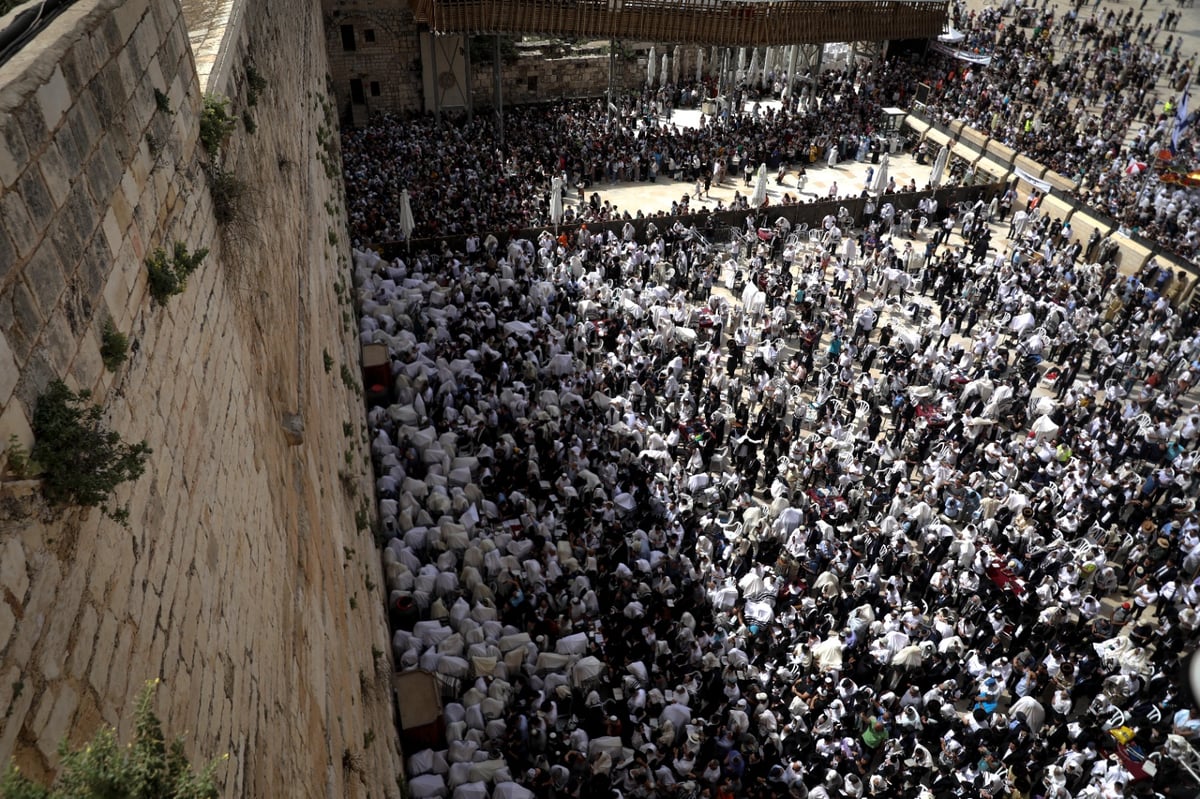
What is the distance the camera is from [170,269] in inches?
184

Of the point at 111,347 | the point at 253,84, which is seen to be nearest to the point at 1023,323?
the point at 253,84

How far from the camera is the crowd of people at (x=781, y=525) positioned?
11.2 m

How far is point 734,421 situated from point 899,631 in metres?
6.01

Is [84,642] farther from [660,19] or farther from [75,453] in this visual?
[660,19]

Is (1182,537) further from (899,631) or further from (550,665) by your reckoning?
(550,665)

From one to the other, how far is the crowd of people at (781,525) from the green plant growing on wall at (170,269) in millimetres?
7591

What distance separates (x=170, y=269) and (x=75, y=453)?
1.89m

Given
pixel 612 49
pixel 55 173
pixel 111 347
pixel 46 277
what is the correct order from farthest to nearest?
pixel 612 49 < pixel 111 347 < pixel 55 173 < pixel 46 277

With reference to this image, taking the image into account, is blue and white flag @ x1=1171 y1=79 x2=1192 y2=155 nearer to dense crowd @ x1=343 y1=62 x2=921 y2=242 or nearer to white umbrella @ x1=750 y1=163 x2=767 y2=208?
dense crowd @ x1=343 y1=62 x2=921 y2=242

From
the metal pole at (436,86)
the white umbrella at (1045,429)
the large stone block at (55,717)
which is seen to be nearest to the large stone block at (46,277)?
the large stone block at (55,717)

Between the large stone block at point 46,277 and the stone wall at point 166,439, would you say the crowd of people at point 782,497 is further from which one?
the large stone block at point 46,277

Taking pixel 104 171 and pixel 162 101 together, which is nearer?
pixel 104 171

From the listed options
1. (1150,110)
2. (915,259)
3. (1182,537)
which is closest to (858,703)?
Result: (1182,537)

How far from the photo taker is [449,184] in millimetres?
24891
